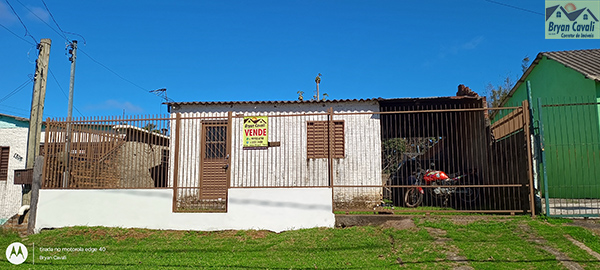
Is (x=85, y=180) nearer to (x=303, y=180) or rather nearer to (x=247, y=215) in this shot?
(x=247, y=215)

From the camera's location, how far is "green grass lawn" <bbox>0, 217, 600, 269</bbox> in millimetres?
5719

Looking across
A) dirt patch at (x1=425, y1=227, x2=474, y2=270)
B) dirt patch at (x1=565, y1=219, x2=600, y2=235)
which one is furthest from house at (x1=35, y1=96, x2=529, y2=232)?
dirt patch at (x1=425, y1=227, x2=474, y2=270)

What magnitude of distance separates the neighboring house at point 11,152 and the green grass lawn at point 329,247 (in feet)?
23.6

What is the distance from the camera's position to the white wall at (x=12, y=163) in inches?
541

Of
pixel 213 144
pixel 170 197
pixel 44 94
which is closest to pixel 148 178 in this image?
pixel 170 197

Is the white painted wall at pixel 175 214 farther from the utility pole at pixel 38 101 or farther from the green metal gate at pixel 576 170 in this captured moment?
the green metal gate at pixel 576 170

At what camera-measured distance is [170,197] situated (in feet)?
26.8

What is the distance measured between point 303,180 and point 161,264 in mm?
5254

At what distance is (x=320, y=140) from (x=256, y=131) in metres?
2.37

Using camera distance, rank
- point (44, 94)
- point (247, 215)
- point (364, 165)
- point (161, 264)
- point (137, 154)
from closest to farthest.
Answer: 1. point (161, 264)
2. point (247, 215)
3. point (137, 154)
4. point (44, 94)
5. point (364, 165)

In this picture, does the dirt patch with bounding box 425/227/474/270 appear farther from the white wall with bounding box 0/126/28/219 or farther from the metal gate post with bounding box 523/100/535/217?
the white wall with bounding box 0/126/28/219

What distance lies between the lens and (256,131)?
9.02 metres

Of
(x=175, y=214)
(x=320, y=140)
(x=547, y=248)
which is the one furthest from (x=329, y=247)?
(x=320, y=140)

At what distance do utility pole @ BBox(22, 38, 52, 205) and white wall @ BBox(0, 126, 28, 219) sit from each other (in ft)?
20.0
